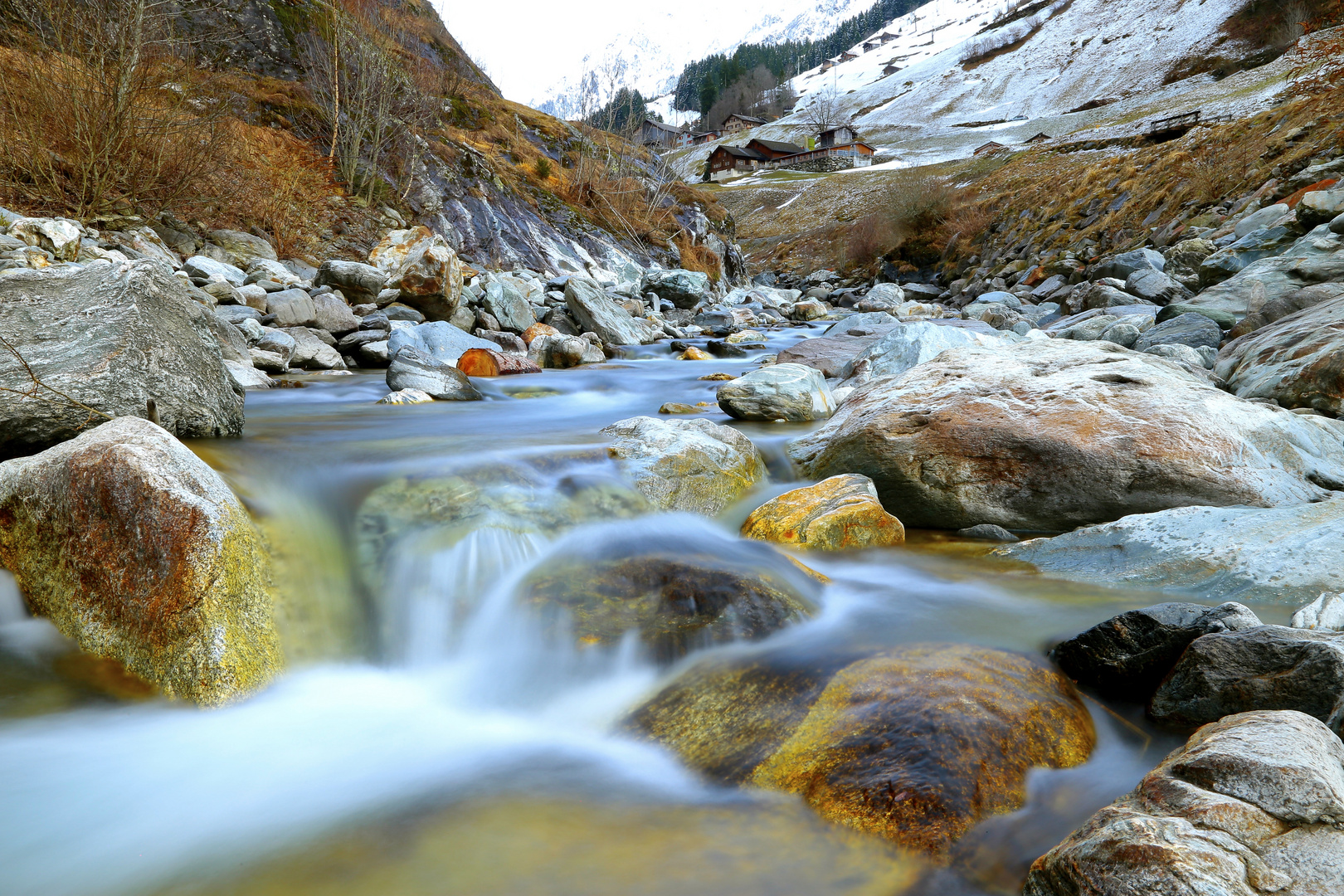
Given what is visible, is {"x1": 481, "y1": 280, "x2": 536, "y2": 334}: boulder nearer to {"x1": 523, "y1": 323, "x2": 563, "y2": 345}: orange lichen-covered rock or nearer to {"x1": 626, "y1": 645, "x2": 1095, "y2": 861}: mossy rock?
{"x1": 523, "y1": 323, "x2": 563, "y2": 345}: orange lichen-covered rock

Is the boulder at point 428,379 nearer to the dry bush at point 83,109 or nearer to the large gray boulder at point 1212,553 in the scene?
the dry bush at point 83,109

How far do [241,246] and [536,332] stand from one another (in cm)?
465

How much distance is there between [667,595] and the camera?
293 cm

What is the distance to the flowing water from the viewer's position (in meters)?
1.76

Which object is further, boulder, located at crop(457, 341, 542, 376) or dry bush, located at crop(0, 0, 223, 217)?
boulder, located at crop(457, 341, 542, 376)

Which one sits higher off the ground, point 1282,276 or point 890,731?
point 1282,276

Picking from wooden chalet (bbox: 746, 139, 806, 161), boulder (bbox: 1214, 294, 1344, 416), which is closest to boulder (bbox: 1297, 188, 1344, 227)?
boulder (bbox: 1214, 294, 1344, 416)

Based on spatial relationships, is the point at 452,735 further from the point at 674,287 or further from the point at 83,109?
the point at 674,287

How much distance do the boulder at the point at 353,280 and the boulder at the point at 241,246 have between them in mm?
1434

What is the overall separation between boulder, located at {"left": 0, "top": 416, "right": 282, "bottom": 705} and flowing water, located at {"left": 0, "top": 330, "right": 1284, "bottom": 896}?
96 millimetres

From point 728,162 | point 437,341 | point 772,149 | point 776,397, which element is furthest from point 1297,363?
point 772,149

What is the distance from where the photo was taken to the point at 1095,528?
11.6 ft

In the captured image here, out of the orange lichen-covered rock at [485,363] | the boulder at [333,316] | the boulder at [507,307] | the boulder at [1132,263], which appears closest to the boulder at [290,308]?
the boulder at [333,316]

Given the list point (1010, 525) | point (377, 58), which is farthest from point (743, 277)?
point (1010, 525)
